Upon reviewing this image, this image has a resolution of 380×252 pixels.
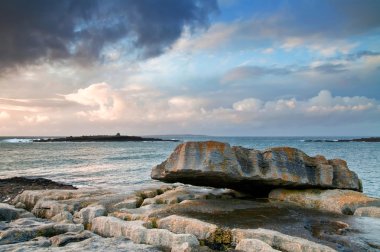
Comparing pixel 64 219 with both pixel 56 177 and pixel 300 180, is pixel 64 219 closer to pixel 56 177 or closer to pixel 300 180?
pixel 300 180

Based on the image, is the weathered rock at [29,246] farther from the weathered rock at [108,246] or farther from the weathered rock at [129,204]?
the weathered rock at [129,204]

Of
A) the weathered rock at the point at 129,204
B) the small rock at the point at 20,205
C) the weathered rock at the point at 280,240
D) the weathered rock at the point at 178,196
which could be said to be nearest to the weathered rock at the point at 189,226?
the weathered rock at the point at 280,240

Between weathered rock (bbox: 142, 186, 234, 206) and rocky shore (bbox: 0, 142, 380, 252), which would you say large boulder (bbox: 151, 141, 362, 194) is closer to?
rocky shore (bbox: 0, 142, 380, 252)

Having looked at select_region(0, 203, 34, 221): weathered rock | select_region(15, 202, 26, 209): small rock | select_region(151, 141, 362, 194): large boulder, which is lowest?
select_region(15, 202, 26, 209): small rock

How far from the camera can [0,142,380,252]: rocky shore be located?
10.7m

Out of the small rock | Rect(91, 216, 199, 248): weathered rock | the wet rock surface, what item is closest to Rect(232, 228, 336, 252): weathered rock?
the wet rock surface

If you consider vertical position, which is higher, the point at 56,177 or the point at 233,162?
the point at 233,162

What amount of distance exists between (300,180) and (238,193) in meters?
4.14

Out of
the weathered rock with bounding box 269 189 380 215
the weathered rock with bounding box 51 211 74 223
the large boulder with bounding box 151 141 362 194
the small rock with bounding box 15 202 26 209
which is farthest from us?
the small rock with bounding box 15 202 26 209

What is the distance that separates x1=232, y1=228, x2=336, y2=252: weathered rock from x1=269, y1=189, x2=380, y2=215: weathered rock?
617 cm

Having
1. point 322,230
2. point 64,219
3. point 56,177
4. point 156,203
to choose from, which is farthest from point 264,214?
point 56,177

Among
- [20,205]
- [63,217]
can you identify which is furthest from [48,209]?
[20,205]

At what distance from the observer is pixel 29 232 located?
1210 centimetres

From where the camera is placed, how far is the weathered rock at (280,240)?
9.55 m
